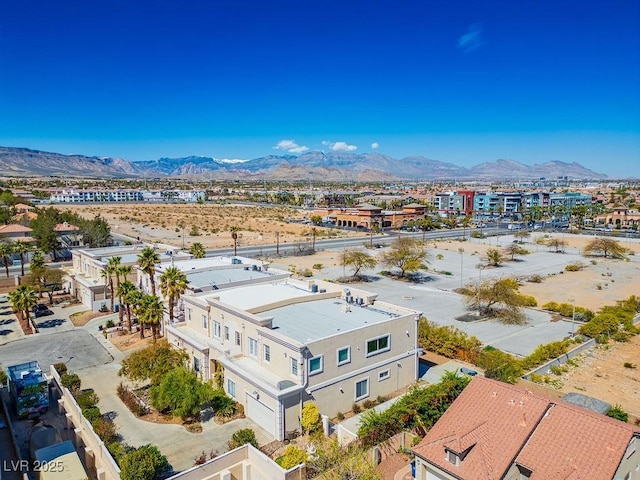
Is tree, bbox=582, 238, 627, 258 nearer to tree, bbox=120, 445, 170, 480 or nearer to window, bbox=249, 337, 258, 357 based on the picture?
window, bbox=249, 337, 258, 357

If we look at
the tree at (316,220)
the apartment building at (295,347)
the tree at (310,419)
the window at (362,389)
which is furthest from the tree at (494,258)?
the tree at (316,220)

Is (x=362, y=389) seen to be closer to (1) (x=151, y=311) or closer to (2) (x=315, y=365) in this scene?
(2) (x=315, y=365)

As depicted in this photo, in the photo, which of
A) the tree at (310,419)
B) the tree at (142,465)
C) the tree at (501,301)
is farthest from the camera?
the tree at (501,301)

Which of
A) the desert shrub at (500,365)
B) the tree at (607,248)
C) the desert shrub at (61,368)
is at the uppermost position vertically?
the tree at (607,248)

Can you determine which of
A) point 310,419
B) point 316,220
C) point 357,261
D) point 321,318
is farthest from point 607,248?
point 310,419

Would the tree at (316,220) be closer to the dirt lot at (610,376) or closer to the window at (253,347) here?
the dirt lot at (610,376)

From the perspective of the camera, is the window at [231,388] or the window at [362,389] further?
the window at [231,388]

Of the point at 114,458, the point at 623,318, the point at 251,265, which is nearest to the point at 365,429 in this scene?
the point at 114,458
